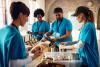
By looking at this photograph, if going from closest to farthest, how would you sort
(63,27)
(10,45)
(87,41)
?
1. (10,45)
2. (87,41)
3. (63,27)

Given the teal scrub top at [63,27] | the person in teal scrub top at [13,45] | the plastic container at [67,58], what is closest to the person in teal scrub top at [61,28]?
the teal scrub top at [63,27]

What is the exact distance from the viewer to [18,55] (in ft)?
6.46

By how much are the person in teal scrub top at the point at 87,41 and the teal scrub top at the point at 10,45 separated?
2.77 ft

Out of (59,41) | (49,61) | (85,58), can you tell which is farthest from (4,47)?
(59,41)

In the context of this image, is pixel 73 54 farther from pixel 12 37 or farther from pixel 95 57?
pixel 12 37

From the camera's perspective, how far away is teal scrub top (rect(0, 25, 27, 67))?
1933 millimetres

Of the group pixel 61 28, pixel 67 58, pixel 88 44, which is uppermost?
pixel 61 28

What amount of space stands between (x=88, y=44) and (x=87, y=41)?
36 mm

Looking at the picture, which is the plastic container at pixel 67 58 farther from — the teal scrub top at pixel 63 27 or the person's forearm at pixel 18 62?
the teal scrub top at pixel 63 27

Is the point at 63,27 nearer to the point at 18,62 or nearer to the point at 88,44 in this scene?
the point at 88,44

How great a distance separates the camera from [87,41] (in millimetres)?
2602

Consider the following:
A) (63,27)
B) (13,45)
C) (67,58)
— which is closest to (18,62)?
(13,45)

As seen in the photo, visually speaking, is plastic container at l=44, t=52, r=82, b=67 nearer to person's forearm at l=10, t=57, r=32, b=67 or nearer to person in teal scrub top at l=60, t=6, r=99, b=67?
person in teal scrub top at l=60, t=6, r=99, b=67

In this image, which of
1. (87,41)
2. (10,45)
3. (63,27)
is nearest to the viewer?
(10,45)
